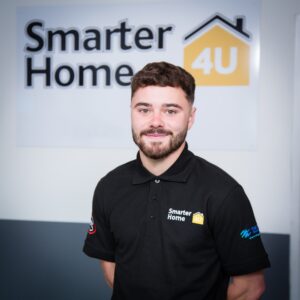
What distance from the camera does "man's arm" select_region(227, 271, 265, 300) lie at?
1.22 m

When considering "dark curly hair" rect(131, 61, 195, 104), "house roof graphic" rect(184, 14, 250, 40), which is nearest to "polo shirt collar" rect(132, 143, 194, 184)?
"dark curly hair" rect(131, 61, 195, 104)

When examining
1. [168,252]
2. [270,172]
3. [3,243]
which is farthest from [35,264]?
[270,172]

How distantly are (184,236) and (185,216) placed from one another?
6 centimetres

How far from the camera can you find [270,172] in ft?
6.48

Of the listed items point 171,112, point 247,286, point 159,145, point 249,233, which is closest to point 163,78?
point 171,112

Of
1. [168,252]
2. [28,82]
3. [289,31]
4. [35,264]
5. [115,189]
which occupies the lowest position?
[35,264]

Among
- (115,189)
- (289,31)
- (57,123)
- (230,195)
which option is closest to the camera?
(230,195)

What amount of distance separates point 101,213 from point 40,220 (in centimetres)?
100

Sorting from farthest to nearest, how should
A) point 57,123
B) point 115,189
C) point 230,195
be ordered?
1. point 57,123
2. point 115,189
3. point 230,195

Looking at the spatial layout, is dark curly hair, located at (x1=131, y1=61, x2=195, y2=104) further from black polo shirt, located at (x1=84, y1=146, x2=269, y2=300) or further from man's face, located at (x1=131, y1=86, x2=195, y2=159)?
black polo shirt, located at (x1=84, y1=146, x2=269, y2=300)

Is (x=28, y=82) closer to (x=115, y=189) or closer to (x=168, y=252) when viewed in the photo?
(x=115, y=189)

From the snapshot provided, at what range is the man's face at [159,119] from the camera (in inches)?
48.4

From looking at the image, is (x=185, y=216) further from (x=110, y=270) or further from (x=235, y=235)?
(x=110, y=270)

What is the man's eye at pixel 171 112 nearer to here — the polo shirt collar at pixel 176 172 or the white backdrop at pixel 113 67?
the polo shirt collar at pixel 176 172
